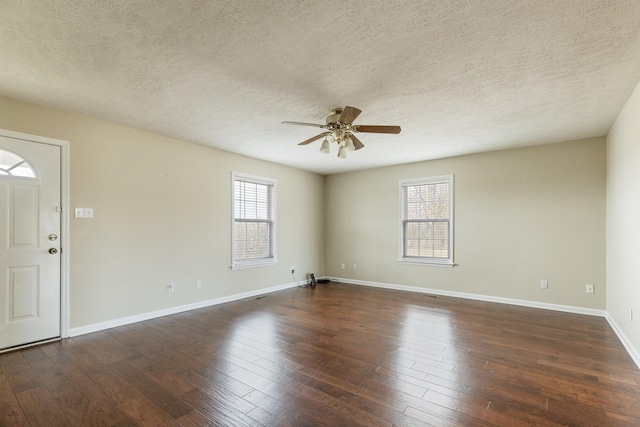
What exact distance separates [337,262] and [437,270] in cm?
222

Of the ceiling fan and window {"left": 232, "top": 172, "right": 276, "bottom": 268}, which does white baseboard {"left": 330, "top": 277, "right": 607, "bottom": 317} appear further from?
the ceiling fan

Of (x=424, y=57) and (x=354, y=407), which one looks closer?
(x=354, y=407)

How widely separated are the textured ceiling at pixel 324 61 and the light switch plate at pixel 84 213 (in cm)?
111

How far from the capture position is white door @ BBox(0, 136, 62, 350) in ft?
10.1

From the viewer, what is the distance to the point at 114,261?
3834 millimetres

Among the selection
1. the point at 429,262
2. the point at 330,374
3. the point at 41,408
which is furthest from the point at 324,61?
the point at 429,262

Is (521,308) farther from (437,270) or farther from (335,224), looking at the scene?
(335,224)

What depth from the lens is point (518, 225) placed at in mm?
4918

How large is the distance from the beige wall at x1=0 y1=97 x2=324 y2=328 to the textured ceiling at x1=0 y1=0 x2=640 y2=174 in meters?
0.32

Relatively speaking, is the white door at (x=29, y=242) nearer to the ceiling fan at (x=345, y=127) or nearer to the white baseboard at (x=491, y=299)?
the ceiling fan at (x=345, y=127)

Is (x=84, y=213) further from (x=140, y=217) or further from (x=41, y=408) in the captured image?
(x=41, y=408)

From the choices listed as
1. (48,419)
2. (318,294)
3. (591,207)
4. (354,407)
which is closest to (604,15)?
(354,407)

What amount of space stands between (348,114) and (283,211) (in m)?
3.54

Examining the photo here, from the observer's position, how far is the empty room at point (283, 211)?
2.03m
